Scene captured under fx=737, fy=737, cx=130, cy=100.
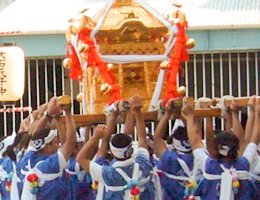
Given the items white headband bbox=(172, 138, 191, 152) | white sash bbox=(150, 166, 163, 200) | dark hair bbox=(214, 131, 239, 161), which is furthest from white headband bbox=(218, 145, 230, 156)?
white sash bbox=(150, 166, 163, 200)

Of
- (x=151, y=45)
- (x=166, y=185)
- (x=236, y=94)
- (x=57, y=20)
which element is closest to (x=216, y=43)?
(x=236, y=94)

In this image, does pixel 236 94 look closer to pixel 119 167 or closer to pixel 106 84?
pixel 106 84

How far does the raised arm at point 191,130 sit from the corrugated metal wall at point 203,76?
13.6ft

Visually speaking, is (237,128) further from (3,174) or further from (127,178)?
(3,174)

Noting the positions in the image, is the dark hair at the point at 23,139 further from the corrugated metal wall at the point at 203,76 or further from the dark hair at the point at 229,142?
the corrugated metal wall at the point at 203,76

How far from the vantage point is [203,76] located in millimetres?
9352

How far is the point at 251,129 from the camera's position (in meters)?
4.98

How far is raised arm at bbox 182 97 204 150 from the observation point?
4.81 meters

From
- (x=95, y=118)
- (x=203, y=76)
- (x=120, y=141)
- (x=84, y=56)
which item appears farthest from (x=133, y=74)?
(x=203, y=76)

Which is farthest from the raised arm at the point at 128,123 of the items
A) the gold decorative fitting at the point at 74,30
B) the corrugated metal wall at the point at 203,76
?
the corrugated metal wall at the point at 203,76

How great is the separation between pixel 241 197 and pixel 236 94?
4989 millimetres

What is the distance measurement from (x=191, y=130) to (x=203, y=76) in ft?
14.9

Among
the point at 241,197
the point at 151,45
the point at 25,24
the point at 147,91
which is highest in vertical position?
the point at 25,24

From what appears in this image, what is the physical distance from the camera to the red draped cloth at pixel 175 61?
19.1 ft
